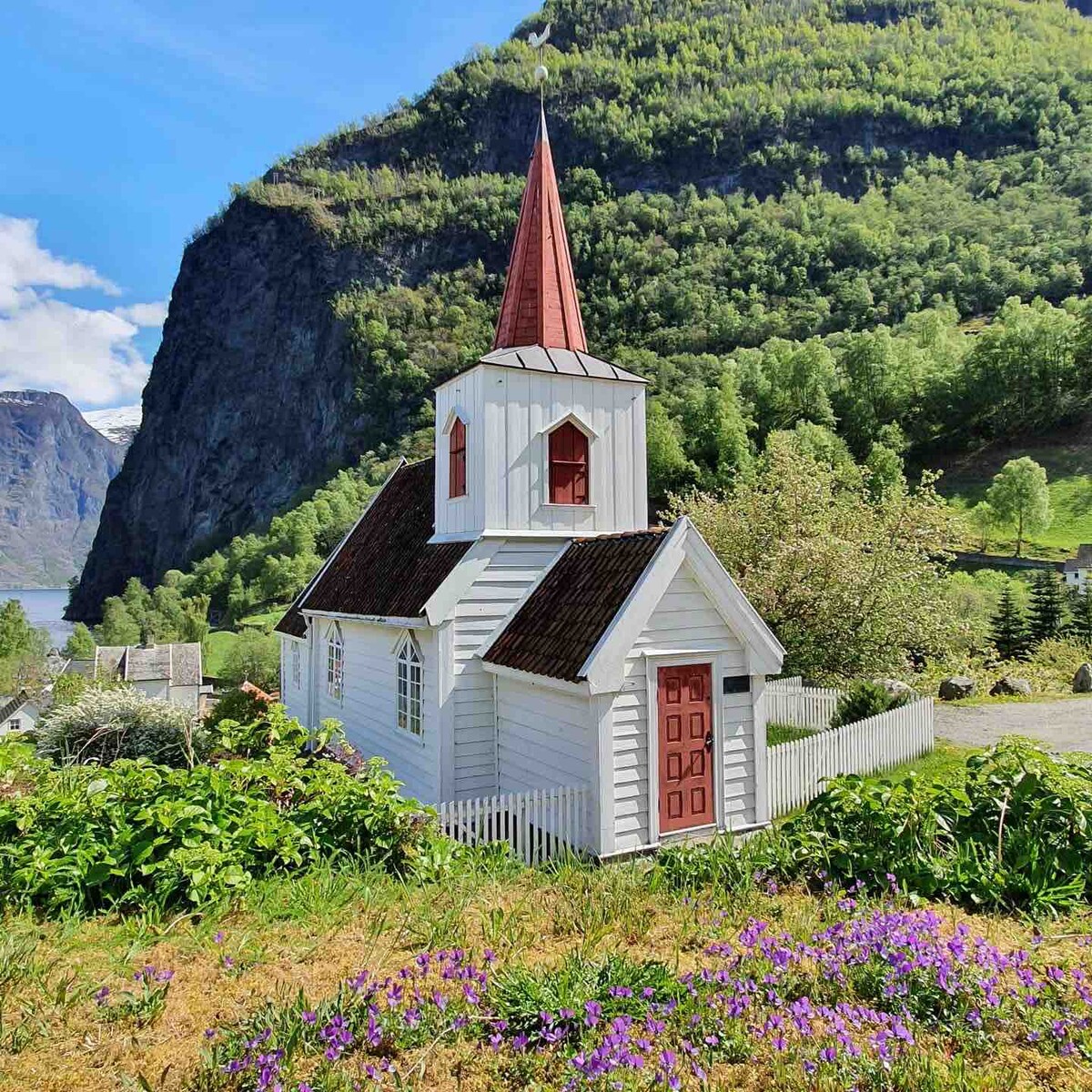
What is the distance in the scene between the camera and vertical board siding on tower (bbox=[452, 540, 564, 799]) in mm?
11133

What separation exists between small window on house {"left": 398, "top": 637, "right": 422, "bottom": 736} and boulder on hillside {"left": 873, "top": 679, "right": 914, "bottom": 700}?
11332 millimetres

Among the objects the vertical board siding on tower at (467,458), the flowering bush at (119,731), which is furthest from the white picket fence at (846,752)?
the flowering bush at (119,731)

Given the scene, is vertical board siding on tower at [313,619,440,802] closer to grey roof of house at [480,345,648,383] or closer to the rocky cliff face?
grey roof of house at [480,345,648,383]

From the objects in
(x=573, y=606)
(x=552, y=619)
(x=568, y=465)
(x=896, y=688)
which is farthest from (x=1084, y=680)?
(x=552, y=619)

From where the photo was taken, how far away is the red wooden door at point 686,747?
9.59 metres

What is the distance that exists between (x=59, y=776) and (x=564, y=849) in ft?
17.7

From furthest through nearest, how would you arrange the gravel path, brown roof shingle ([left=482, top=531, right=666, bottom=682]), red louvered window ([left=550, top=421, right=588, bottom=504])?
the gravel path
red louvered window ([left=550, top=421, right=588, bottom=504])
brown roof shingle ([left=482, top=531, right=666, bottom=682])

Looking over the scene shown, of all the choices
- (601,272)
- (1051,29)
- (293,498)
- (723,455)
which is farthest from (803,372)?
(1051,29)

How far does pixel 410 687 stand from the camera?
12180 millimetres

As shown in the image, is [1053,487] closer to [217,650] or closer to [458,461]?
[458,461]

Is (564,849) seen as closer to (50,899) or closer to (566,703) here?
(566,703)

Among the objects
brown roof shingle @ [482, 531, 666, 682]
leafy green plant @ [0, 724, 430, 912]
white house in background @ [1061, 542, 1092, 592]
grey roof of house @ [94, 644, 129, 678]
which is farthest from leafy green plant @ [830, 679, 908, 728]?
grey roof of house @ [94, 644, 129, 678]

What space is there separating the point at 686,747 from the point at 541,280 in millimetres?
8796

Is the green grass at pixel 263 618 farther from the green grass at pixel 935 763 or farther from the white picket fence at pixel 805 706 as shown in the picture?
the green grass at pixel 935 763
